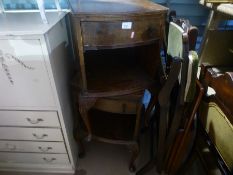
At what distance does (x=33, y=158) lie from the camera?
1283 mm

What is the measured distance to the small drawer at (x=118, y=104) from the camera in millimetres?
1050

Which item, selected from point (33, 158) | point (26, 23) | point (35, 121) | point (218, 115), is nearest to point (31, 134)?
point (35, 121)

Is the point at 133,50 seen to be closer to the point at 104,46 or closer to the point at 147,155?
the point at 104,46

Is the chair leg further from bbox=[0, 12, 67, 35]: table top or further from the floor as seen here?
bbox=[0, 12, 67, 35]: table top

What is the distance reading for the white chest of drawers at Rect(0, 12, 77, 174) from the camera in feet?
2.84

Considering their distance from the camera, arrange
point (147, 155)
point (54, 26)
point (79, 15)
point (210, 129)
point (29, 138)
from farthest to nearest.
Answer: point (147, 155) < point (29, 138) < point (210, 129) < point (54, 26) < point (79, 15)

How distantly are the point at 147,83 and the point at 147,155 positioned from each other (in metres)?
0.65

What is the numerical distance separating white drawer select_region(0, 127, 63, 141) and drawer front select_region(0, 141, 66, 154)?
42mm

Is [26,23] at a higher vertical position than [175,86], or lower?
higher

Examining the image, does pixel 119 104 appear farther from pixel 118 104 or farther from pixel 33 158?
pixel 33 158

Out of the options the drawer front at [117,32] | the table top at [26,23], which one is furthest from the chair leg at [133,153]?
the table top at [26,23]

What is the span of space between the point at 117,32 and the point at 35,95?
509 millimetres

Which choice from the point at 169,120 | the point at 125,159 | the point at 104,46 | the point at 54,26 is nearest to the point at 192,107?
the point at 169,120

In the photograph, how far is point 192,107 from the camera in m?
1.00
